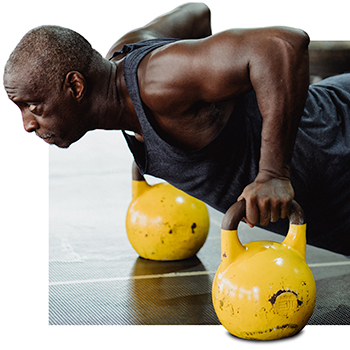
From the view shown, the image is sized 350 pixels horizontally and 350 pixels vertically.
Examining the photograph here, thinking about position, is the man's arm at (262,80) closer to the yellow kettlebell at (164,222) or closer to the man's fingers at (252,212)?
the man's fingers at (252,212)

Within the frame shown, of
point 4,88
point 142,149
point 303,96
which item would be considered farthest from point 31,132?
point 303,96

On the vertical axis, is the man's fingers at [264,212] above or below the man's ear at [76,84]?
below

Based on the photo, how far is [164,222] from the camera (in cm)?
279

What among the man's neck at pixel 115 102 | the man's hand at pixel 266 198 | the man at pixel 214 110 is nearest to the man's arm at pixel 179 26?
the man at pixel 214 110

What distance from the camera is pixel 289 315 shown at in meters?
1.69

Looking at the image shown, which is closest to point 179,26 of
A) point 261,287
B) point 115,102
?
point 115,102

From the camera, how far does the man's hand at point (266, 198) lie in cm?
161

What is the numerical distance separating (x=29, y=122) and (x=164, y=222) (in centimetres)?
118

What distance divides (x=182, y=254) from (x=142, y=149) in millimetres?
984

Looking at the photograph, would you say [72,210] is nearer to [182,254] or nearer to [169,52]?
[182,254]

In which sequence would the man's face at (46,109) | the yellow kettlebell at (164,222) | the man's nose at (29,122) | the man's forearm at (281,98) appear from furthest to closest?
the yellow kettlebell at (164,222) → the man's nose at (29,122) → the man's face at (46,109) → the man's forearm at (281,98)

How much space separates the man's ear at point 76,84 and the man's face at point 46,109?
0.02 m

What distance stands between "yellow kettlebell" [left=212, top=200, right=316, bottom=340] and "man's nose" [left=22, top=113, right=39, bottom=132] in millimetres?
738

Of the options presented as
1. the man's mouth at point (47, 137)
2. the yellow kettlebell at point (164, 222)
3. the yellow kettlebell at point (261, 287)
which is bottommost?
the yellow kettlebell at point (164, 222)
